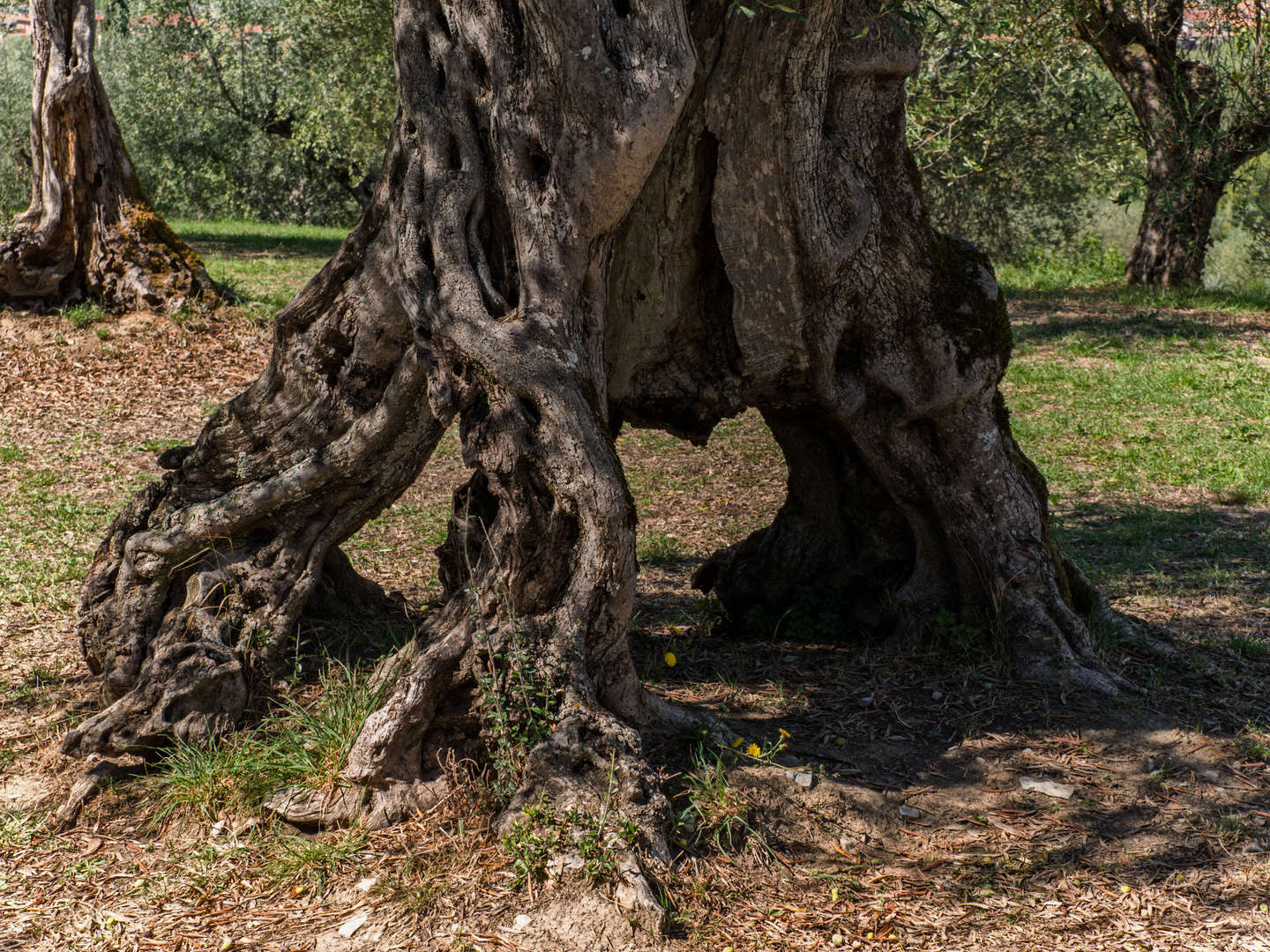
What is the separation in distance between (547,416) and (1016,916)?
2.17 metres

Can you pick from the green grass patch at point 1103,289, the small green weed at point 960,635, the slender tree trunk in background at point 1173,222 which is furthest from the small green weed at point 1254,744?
the slender tree trunk in background at point 1173,222

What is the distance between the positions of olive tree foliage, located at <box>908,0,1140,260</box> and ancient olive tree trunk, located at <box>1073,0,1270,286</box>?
0.40 metres

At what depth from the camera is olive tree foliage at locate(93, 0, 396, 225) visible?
1802 centimetres

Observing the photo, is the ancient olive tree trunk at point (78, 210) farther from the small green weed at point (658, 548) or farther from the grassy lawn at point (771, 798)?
the small green weed at point (658, 548)

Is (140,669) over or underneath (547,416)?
underneath

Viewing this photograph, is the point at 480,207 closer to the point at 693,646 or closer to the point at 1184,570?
the point at 693,646

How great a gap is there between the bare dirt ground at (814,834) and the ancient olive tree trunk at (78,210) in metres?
7.01

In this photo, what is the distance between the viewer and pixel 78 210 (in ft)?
38.4

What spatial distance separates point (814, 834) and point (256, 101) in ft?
93.8

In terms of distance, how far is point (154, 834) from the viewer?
3646 millimetres

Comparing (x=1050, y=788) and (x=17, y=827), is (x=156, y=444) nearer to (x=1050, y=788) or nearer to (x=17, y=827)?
(x=17, y=827)

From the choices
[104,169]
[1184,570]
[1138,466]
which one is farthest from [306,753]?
[104,169]

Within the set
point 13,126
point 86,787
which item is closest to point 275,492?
point 86,787

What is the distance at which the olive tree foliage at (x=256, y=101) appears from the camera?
18.0 meters
